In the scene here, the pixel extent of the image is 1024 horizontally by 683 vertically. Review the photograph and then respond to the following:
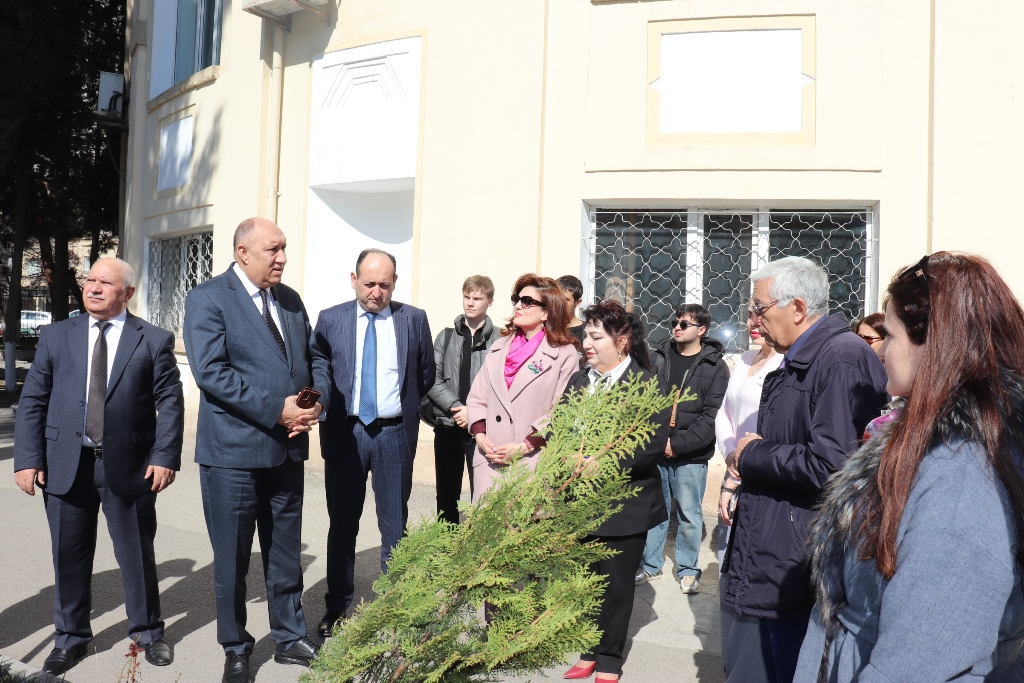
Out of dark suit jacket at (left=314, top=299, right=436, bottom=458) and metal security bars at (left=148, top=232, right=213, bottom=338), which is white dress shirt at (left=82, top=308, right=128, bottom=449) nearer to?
dark suit jacket at (left=314, top=299, right=436, bottom=458)

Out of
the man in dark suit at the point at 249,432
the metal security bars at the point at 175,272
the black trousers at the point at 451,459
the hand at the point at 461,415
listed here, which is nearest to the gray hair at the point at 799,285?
the man in dark suit at the point at 249,432

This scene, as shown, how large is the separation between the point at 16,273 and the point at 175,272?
647cm

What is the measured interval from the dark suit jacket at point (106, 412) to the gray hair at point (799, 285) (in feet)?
9.93

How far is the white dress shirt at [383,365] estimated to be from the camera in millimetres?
4844

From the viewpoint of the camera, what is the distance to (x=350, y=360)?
4848mm

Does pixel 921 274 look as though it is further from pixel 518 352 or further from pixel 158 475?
pixel 158 475

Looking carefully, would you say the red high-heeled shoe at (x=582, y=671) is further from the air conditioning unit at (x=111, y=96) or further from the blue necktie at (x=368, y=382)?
the air conditioning unit at (x=111, y=96)

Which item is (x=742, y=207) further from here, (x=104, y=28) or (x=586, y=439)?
(x=104, y=28)

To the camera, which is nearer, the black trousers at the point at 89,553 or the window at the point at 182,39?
the black trousers at the point at 89,553

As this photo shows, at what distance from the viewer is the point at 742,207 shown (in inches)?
315

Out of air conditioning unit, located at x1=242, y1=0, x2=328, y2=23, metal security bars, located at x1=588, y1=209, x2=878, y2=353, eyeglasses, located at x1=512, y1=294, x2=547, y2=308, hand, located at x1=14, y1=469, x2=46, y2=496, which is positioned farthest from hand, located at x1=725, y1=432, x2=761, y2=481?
air conditioning unit, located at x1=242, y1=0, x2=328, y2=23

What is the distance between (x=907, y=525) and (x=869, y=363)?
4.65ft

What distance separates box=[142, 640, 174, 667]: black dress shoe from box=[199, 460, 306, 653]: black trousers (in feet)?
1.13

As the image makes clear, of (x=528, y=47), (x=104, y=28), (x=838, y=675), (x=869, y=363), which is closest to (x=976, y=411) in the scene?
(x=838, y=675)
